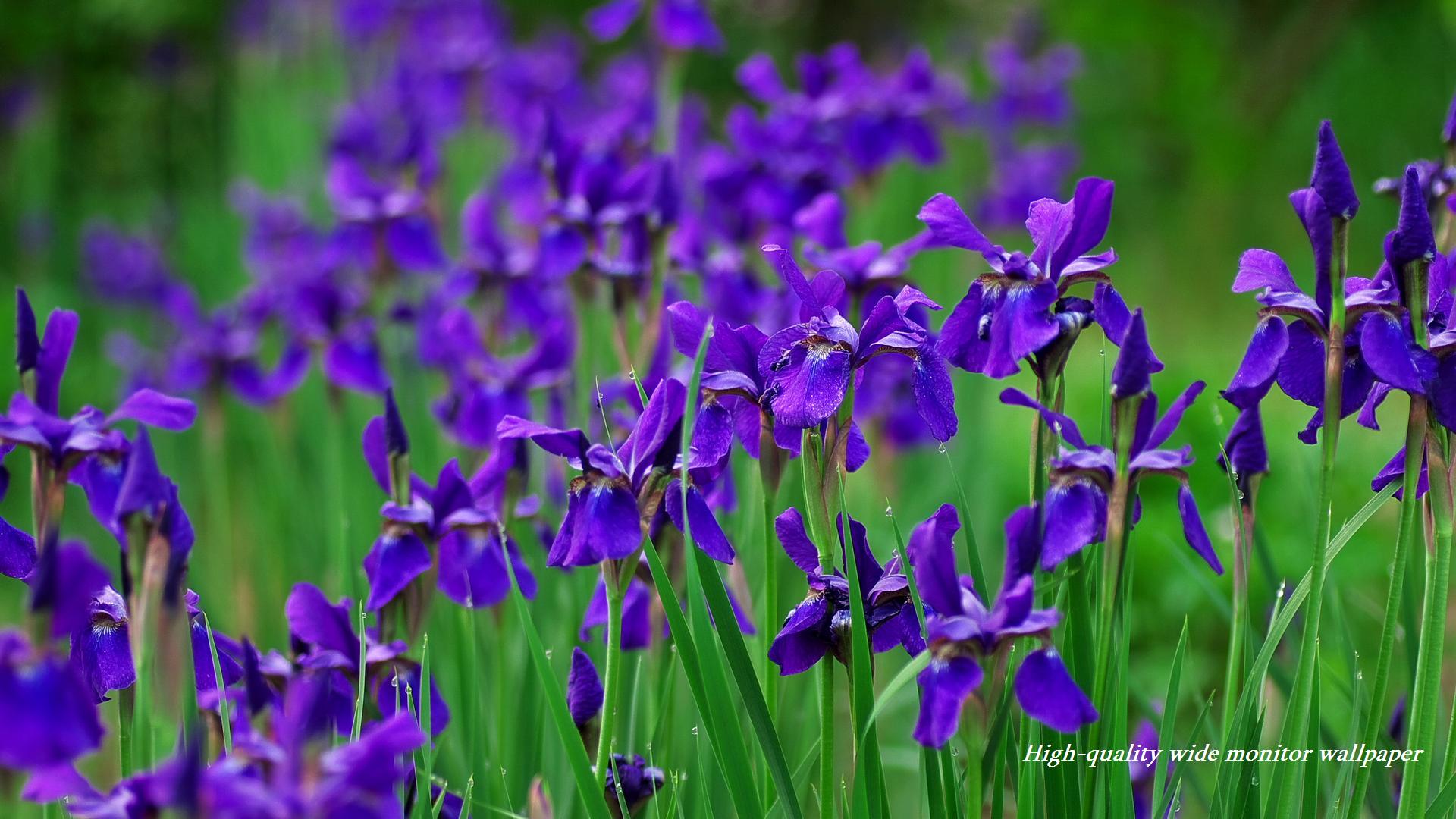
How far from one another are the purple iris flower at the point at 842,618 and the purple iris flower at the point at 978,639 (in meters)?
0.14

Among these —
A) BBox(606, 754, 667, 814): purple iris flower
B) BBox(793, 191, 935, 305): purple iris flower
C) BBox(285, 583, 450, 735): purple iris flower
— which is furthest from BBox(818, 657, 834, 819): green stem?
BBox(793, 191, 935, 305): purple iris flower

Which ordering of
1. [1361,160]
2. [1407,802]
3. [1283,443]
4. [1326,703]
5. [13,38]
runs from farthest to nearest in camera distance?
[1361,160] → [13,38] → [1283,443] → [1326,703] → [1407,802]

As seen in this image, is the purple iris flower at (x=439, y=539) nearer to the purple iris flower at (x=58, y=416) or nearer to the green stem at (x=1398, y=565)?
the purple iris flower at (x=58, y=416)

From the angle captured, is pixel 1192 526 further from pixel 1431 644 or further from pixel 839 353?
pixel 839 353

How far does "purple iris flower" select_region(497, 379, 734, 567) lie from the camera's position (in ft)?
4.64

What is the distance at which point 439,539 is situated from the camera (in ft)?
5.92

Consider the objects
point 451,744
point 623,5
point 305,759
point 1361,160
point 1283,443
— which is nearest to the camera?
point 305,759

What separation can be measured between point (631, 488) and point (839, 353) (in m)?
0.29

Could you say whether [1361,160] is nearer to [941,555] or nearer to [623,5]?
[623,5]

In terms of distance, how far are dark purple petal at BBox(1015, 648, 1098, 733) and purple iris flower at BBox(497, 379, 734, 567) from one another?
14.1 inches

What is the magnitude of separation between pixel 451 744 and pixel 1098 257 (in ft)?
4.34

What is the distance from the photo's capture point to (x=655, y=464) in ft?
4.81

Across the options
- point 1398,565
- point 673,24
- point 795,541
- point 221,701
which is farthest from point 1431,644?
point 673,24

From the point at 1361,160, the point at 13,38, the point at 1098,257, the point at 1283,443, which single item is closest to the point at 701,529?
the point at 1098,257
